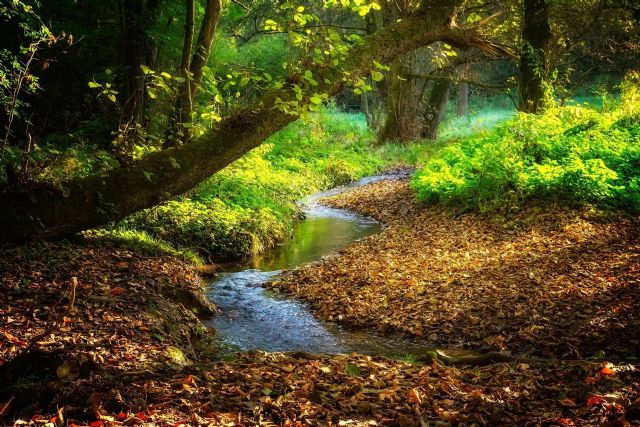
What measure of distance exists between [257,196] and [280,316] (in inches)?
200

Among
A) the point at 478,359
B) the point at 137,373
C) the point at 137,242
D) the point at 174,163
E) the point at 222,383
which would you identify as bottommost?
the point at 478,359

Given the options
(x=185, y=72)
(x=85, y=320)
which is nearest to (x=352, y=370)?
(x=85, y=320)

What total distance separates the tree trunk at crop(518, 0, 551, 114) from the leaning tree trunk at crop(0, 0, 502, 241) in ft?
18.4

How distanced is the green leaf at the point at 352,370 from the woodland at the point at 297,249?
0.11 ft

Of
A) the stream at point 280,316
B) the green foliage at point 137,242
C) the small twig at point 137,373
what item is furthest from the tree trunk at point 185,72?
the small twig at point 137,373

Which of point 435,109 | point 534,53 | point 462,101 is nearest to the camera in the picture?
point 534,53

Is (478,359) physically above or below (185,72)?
below

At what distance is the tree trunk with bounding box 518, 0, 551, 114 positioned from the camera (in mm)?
12180

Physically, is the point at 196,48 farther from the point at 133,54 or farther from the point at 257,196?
the point at 257,196

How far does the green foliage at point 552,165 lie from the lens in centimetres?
912

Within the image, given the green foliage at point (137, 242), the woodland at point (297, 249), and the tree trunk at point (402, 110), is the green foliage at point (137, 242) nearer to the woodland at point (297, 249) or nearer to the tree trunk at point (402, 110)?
the woodland at point (297, 249)

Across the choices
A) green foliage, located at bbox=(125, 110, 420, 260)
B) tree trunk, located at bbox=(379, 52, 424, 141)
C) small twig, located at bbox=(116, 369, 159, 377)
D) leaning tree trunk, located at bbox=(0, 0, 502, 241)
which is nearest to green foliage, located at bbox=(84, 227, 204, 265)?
green foliage, located at bbox=(125, 110, 420, 260)

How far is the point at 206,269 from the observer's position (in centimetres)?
850

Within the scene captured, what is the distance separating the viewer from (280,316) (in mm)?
6910
